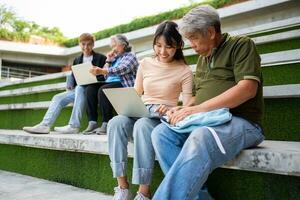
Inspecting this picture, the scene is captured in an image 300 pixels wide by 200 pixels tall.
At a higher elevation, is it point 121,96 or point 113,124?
point 121,96

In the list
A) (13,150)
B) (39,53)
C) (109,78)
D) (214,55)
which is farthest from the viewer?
(39,53)

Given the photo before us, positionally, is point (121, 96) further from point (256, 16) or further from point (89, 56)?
point (256, 16)

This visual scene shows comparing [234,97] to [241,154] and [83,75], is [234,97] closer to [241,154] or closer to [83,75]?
[241,154]

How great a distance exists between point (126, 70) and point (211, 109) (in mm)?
1528

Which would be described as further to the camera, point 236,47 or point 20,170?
point 20,170

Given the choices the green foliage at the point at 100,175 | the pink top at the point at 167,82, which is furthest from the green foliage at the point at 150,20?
the pink top at the point at 167,82

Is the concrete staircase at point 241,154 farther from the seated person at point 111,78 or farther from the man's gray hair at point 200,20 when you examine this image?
the man's gray hair at point 200,20

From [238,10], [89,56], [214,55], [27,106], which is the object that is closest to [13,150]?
[27,106]

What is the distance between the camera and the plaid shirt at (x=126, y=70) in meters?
3.02

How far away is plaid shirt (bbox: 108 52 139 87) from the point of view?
3.02 m

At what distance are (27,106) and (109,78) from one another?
4.23ft

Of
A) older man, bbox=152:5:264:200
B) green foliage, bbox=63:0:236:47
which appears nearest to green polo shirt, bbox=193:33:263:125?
older man, bbox=152:5:264:200

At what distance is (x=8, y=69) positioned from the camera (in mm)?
16875

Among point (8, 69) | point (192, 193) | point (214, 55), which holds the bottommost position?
point (8, 69)
